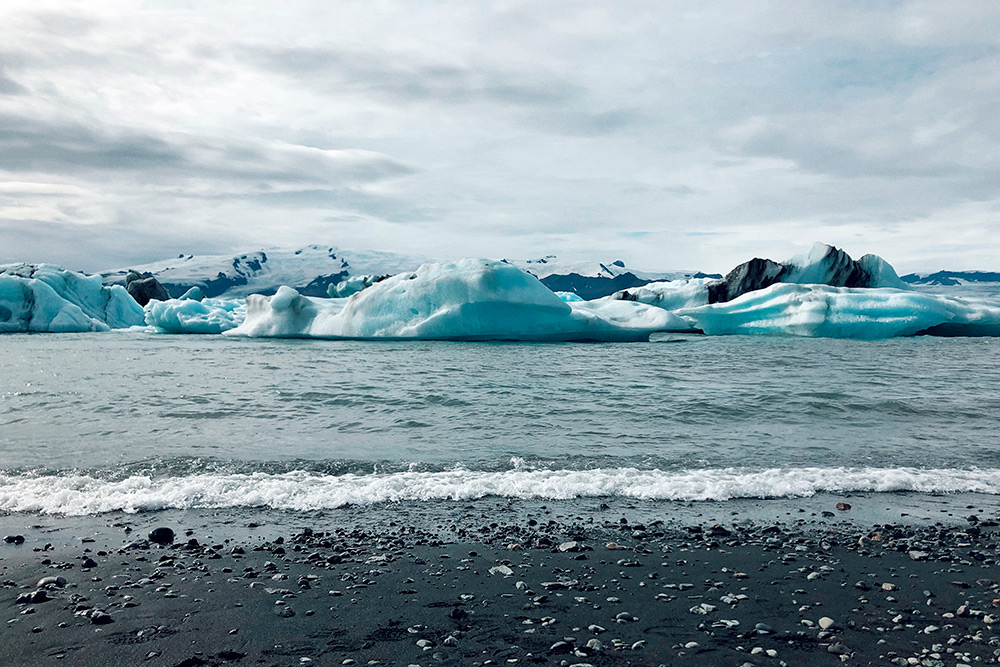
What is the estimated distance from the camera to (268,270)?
113m

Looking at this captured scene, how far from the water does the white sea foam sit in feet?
0.07

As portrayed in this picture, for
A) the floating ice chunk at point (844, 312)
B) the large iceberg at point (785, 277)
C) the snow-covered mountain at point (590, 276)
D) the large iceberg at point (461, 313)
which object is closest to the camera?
the large iceberg at point (461, 313)

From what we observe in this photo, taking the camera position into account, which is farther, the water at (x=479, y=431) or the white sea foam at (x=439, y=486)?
the water at (x=479, y=431)

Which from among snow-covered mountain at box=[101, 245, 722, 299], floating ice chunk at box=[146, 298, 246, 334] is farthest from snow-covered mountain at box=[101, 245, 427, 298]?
floating ice chunk at box=[146, 298, 246, 334]

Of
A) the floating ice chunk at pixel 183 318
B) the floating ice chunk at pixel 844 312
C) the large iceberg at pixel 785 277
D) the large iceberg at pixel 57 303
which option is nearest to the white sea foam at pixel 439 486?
the floating ice chunk at pixel 844 312

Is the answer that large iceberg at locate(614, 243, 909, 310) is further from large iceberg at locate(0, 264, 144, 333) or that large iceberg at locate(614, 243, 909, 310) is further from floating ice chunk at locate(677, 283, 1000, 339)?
large iceberg at locate(0, 264, 144, 333)

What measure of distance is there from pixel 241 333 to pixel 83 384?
14.8m

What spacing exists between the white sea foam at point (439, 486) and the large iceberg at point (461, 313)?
15588 millimetres

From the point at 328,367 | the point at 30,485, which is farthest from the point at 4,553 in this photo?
the point at 328,367

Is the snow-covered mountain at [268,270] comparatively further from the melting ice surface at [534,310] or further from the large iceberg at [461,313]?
the large iceberg at [461,313]

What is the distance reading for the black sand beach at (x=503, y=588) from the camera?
306 centimetres

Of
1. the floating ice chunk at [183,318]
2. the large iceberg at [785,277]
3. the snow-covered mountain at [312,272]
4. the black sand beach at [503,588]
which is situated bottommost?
the black sand beach at [503,588]

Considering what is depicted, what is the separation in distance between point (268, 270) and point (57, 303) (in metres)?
78.3

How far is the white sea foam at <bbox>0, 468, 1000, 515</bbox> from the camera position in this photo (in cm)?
534
